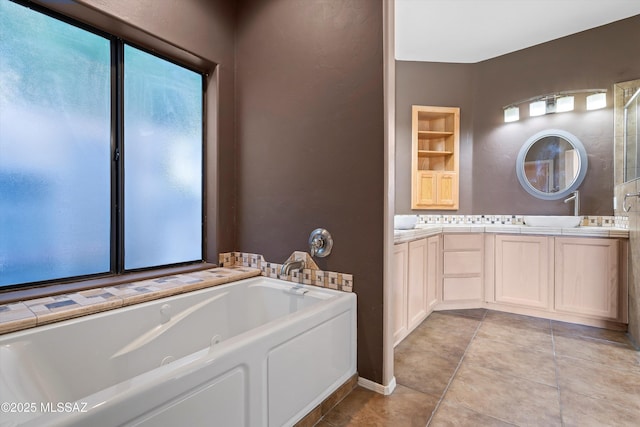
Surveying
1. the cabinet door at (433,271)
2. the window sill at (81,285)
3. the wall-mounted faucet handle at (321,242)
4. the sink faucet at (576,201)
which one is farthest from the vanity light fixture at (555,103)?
the window sill at (81,285)

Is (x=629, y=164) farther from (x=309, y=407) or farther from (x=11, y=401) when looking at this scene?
(x=11, y=401)

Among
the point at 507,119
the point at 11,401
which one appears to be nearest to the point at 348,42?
the point at 11,401

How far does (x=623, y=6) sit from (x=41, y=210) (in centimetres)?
479

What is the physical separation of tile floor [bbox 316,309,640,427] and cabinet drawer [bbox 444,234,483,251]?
0.76 meters

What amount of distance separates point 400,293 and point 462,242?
119 centimetres

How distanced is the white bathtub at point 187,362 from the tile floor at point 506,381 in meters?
0.34

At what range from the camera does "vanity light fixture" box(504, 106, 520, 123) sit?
3350mm

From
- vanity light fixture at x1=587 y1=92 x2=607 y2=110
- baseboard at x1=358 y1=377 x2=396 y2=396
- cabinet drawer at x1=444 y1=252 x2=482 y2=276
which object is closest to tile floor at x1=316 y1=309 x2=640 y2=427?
baseboard at x1=358 y1=377 x2=396 y2=396

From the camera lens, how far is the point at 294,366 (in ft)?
4.20

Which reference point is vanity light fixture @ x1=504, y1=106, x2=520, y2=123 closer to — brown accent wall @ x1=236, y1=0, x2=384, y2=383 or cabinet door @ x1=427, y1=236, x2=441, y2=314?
cabinet door @ x1=427, y1=236, x2=441, y2=314

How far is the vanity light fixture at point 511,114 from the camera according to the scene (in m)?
3.35

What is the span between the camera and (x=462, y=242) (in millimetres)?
2957

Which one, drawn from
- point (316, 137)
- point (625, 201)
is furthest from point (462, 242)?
point (316, 137)

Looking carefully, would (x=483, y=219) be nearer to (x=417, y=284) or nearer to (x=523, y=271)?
(x=523, y=271)
